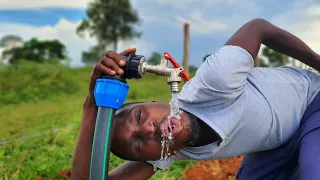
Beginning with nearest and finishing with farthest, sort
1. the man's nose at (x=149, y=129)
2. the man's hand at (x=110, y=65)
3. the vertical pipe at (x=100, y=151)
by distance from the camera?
the vertical pipe at (x=100, y=151), the man's hand at (x=110, y=65), the man's nose at (x=149, y=129)

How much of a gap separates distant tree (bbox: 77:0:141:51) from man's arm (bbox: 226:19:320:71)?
17.1 metres

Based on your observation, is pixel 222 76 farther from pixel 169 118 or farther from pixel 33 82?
pixel 33 82

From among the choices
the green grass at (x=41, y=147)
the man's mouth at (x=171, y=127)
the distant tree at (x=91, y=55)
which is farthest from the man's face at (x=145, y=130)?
the distant tree at (x=91, y=55)

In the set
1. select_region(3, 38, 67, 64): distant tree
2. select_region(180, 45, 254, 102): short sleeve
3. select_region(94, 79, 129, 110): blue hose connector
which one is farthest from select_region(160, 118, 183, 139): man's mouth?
select_region(3, 38, 67, 64): distant tree

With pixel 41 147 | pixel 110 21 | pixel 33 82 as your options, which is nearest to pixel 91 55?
pixel 110 21

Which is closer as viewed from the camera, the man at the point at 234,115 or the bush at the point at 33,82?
the man at the point at 234,115

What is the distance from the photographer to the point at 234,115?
1876 mm

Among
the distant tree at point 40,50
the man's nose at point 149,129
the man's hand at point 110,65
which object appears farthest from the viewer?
the distant tree at point 40,50

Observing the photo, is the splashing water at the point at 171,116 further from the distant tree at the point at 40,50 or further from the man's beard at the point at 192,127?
the distant tree at the point at 40,50

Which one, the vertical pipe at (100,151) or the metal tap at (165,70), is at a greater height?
the metal tap at (165,70)

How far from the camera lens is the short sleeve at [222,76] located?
5.91 ft

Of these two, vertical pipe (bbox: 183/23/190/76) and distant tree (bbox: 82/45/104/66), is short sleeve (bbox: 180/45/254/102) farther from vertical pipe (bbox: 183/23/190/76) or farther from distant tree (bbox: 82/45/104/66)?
distant tree (bbox: 82/45/104/66)

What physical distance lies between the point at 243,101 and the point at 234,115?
8cm

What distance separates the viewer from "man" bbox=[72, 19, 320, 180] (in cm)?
185
